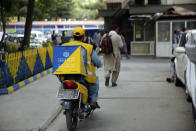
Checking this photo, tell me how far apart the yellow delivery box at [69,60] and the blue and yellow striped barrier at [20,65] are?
4076 mm

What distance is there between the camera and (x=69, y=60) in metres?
5.18

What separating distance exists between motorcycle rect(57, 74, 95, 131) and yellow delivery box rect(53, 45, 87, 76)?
178mm

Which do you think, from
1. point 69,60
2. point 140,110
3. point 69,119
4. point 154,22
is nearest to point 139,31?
point 154,22

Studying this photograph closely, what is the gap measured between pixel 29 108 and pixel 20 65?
11.6 feet

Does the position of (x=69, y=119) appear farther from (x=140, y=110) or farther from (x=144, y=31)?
(x=144, y=31)

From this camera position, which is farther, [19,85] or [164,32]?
[164,32]

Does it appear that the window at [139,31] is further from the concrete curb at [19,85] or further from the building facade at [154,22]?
the concrete curb at [19,85]

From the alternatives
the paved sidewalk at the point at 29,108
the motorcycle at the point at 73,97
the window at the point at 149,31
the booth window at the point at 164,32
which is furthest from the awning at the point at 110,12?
the motorcycle at the point at 73,97

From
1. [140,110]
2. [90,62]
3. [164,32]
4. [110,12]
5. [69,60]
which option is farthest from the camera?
[110,12]

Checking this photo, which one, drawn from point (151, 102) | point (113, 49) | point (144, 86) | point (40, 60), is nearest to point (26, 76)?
point (40, 60)

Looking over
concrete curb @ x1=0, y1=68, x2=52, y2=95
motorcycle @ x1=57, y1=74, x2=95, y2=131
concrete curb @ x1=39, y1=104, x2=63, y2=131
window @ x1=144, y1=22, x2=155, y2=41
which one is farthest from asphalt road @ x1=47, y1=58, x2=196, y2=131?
window @ x1=144, y1=22, x2=155, y2=41

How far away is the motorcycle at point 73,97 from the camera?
16.5 ft

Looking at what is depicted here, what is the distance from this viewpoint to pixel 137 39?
22.3m

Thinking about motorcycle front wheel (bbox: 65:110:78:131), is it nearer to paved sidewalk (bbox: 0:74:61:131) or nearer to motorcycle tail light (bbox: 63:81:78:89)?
motorcycle tail light (bbox: 63:81:78:89)
